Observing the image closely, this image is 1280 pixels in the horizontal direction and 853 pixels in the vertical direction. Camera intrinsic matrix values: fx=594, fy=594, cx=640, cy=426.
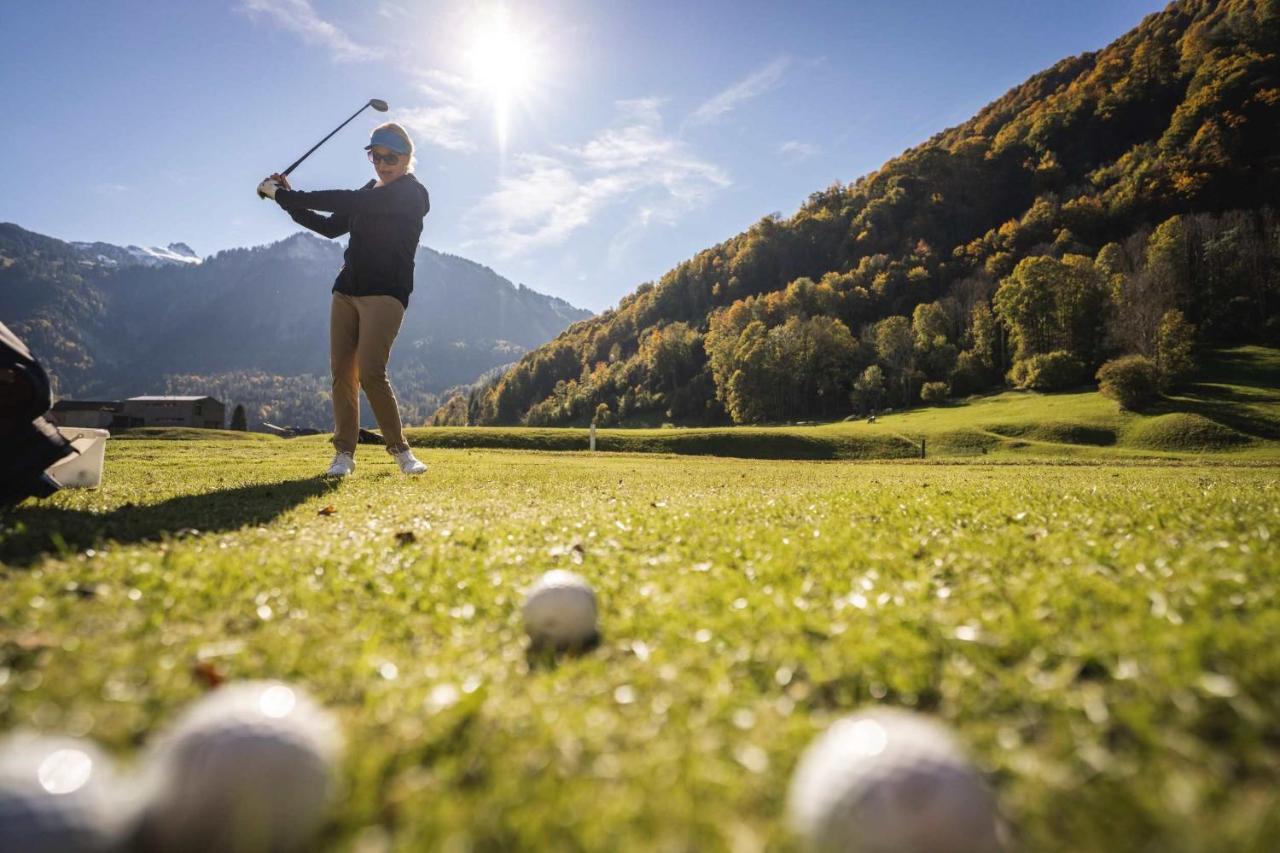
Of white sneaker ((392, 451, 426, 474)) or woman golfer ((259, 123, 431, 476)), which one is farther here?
white sneaker ((392, 451, 426, 474))

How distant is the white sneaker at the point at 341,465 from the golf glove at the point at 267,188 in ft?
14.6

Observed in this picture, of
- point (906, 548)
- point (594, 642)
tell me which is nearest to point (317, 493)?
point (594, 642)

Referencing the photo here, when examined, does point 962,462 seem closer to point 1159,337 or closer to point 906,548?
point 906,548

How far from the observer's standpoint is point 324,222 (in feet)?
33.8

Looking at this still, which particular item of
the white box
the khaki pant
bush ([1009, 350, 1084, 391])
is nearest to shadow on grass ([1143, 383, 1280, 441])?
bush ([1009, 350, 1084, 391])

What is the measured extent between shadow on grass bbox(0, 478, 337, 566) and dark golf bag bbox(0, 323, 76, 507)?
0.24 m

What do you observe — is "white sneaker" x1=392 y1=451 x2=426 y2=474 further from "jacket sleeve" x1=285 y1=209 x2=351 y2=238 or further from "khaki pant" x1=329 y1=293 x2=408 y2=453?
"jacket sleeve" x1=285 y1=209 x2=351 y2=238

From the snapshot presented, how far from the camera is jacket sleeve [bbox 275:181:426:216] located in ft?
31.3

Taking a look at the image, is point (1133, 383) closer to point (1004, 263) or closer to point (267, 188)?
point (267, 188)

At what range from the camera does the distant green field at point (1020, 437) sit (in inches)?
1667

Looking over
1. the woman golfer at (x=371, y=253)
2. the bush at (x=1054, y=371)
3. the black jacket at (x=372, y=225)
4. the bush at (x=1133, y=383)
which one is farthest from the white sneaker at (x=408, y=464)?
the bush at (x=1054, y=371)

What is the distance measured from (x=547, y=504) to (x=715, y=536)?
10.6 ft

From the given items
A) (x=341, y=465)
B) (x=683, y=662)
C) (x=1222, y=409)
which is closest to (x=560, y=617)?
(x=683, y=662)

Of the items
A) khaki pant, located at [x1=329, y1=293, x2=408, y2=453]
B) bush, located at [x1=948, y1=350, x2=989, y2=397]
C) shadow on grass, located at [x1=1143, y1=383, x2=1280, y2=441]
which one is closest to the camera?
khaki pant, located at [x1=329, y1=293, x2=408, y2=453]
